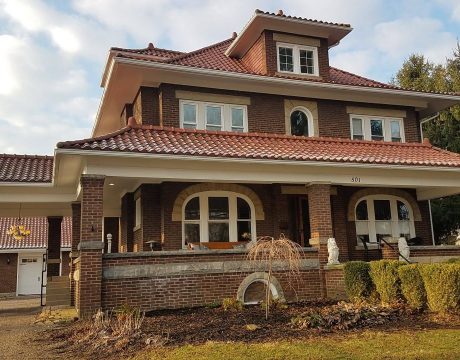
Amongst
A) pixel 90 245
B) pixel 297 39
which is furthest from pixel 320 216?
pixel 297 39

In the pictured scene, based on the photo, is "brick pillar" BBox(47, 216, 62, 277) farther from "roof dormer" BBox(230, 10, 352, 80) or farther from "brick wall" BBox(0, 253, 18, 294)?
"brick wall" BBox(0, 253, 18, 294)

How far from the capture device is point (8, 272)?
31547 millimetres

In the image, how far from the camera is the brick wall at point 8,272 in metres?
31.0

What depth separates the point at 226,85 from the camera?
1568cm

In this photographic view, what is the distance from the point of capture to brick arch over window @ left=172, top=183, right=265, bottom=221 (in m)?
14.0

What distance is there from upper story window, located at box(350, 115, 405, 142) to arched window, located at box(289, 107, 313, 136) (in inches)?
65.5

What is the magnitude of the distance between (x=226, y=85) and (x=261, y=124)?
5.72ft

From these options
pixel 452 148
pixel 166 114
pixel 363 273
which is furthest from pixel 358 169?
pixel 452 148

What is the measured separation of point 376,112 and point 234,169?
7536 millimetres

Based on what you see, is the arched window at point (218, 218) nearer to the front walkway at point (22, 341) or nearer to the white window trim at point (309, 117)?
the white window trim at point (309, 117)

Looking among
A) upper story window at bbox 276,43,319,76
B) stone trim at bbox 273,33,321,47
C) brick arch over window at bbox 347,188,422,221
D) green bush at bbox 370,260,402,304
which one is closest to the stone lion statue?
green bush at bbox 370,260,402,304

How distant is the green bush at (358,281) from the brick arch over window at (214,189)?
12.7ft

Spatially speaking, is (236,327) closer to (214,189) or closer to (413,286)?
(413,286)

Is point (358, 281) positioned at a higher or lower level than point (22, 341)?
higher
